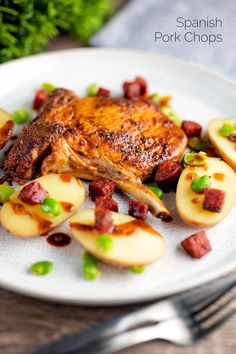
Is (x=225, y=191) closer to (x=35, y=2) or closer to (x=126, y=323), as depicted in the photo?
(x=126, y=323)

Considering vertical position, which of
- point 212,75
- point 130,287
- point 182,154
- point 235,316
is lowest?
point 235,316

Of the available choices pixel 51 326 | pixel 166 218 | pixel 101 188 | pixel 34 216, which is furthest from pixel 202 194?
pixel 51 326

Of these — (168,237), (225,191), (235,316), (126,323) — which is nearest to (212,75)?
(225,191)

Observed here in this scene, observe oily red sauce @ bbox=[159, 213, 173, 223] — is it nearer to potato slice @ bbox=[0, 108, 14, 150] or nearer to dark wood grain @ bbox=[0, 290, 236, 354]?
dark wood grain @ bbox=[0, 290, 236, 354]

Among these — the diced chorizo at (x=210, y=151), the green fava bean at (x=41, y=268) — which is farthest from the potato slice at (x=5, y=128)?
the diced chorizo at (x=210, y=151)

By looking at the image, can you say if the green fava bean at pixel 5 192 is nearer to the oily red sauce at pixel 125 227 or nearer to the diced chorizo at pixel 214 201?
the oily red sauce at pixel 125 227

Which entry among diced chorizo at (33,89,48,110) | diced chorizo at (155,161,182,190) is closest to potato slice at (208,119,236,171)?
diced chorizo at (155,161,182,190)
